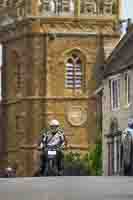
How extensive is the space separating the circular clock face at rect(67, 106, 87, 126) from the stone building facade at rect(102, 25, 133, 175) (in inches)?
592

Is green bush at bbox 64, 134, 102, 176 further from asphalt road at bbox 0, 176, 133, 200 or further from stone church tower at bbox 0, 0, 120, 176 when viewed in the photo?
asphalt road at bbox 0, 176, 133, 200

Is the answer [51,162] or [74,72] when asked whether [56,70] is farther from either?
[51,162]

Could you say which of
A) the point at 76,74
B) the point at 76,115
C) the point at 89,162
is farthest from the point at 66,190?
the point at 76,74

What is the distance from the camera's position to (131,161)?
77.0 ft

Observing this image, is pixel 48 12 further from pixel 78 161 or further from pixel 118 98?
pixel 118 98

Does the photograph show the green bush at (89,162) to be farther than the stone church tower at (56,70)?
No

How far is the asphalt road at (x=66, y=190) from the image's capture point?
1335 centimetres

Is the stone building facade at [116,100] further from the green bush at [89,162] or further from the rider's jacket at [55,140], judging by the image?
the rider's jacket at [55,140]

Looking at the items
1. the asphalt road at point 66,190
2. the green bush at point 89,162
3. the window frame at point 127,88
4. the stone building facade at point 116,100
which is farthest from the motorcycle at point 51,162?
the green bush at point 89,162

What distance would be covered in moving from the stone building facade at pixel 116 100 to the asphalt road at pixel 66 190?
2828 cm

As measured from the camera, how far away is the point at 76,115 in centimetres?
6775

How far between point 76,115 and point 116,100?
60.5ft

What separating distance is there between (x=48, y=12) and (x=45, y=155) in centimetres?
4646

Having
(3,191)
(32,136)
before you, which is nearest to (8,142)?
(32,136)
